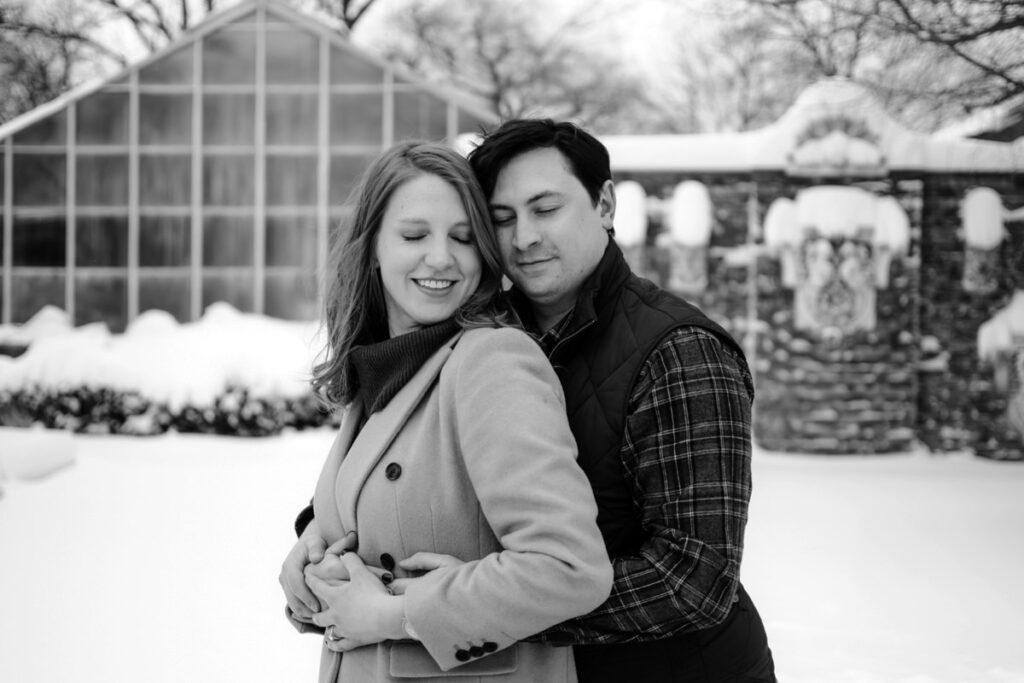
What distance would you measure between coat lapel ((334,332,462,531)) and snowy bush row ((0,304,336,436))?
7604mm

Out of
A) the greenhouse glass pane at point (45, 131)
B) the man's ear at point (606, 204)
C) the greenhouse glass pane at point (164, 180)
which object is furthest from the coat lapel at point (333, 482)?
the greenhouse glass pane at point (45, 131)

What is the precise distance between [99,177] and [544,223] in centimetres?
1087

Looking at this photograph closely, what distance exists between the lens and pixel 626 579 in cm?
160

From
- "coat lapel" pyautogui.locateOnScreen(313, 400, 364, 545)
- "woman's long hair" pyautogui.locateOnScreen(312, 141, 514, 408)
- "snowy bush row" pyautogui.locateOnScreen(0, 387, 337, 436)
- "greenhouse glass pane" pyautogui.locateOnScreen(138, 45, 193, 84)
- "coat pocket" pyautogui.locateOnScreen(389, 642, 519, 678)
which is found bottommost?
"snowy bush row" pyautogui.locateOnScreen(0, 387, 337, 436)

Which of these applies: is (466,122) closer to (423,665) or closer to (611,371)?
(611,371)

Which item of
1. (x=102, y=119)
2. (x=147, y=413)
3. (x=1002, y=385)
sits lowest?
(x=147, y=413)

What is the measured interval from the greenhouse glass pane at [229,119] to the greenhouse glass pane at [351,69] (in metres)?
1.08

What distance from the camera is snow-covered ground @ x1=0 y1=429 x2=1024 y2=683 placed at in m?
4.41

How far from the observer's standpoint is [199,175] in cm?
1132

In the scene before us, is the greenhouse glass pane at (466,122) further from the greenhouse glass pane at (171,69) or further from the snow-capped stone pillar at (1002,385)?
the snow-capped stone pillar at (1002,385)

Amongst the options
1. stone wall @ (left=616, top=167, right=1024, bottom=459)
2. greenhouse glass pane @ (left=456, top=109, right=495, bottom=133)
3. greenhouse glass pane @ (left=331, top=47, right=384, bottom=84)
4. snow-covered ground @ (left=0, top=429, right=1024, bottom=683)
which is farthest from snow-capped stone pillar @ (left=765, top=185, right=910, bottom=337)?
greenhouse glass pane @ (left=331, top=47, right=384, bottom=84)

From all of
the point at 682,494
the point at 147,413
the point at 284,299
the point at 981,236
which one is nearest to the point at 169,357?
the point at 147,413

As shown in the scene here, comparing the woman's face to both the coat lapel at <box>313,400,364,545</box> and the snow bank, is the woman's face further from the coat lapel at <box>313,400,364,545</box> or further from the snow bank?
the snow bank

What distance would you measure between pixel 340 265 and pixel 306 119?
9904 millimetres
